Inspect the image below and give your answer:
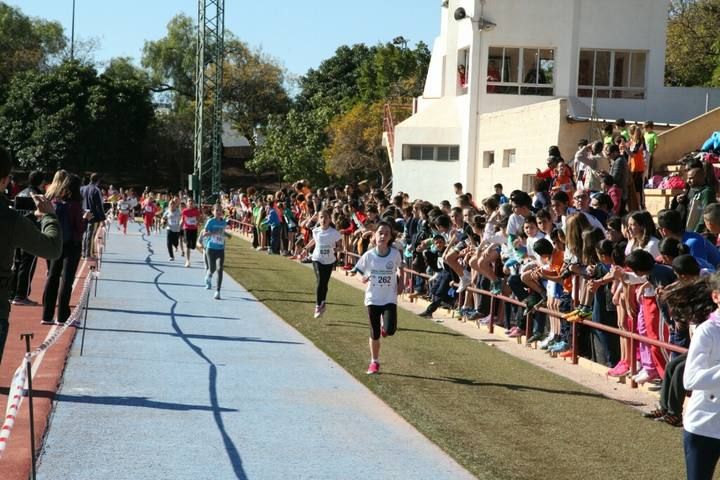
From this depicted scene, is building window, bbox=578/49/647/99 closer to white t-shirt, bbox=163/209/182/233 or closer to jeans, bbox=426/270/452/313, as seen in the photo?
white t-shirt, bbox=163/209/182/233

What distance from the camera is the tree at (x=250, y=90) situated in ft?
262

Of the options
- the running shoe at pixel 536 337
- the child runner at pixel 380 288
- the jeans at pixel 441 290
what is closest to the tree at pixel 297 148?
the jeans at pixel 441 290

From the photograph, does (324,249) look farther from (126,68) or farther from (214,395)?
(126,68)

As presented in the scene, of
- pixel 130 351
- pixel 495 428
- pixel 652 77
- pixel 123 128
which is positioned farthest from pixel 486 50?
pixel 123 128

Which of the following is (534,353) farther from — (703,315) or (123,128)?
(123,128)

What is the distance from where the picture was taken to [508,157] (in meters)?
34.5

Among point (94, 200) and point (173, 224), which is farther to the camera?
point (173, 224)

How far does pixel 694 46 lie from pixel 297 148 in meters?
27.9

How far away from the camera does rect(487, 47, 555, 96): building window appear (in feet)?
119

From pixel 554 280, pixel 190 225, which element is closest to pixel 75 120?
pixel 190 225

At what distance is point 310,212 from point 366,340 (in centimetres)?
1444

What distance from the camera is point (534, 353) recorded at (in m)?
14.9

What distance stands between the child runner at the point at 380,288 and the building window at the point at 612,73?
2479 cm

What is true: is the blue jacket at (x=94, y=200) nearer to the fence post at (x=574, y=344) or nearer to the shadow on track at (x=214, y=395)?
the shadow on track at (x=214, y=395)
